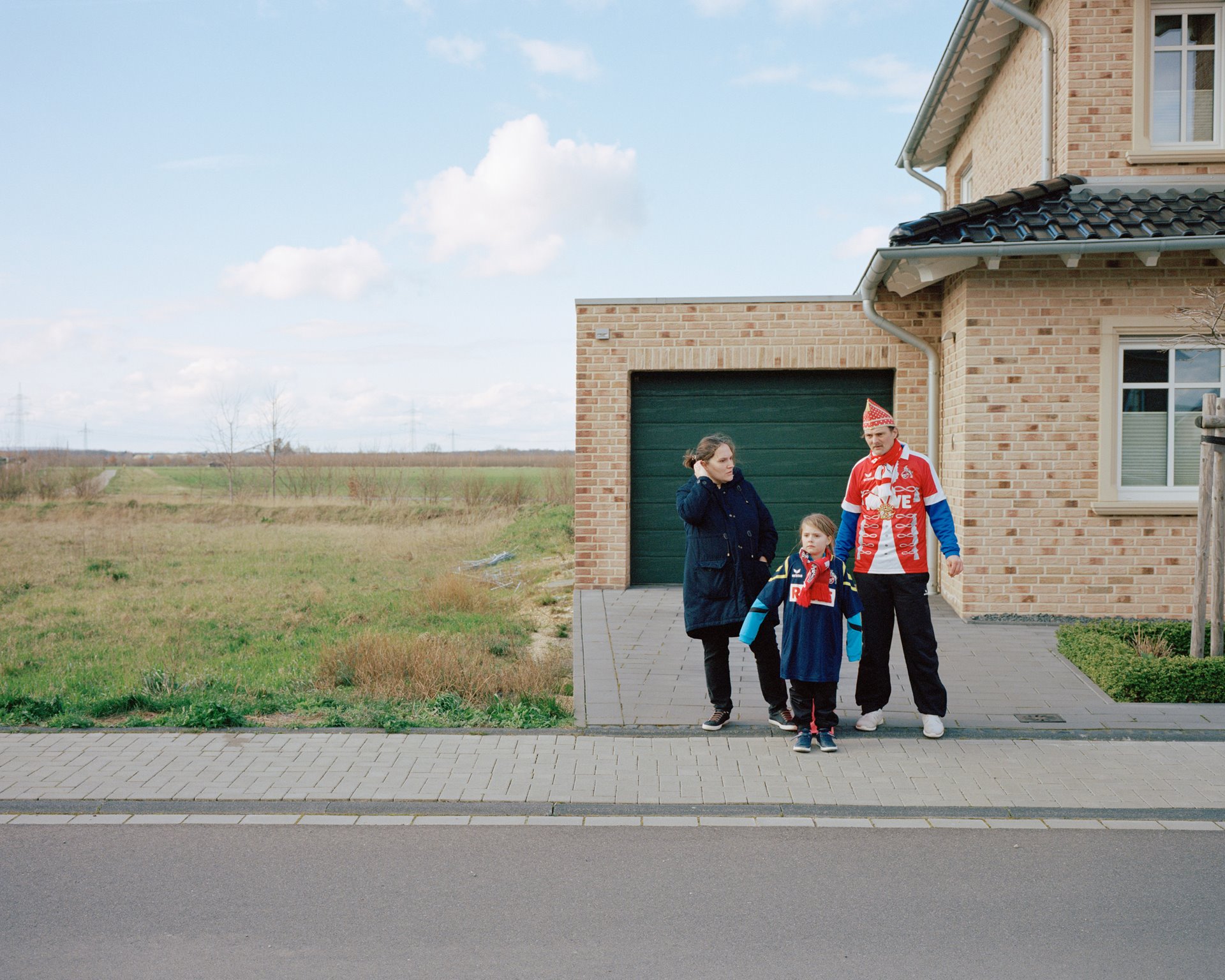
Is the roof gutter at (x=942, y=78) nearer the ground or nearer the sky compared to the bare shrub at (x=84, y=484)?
nearer the sky

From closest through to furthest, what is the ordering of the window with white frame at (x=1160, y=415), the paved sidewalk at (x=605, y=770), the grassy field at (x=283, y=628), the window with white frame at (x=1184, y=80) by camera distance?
the paved sidewalk at (x=605, y=770)
the grassy field at (x=283, y=628)
the window with white frame at (x=1160, y=415)
the window with white frame at (x=1184, y=80)

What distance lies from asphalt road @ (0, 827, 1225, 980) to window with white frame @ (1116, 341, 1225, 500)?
593cm

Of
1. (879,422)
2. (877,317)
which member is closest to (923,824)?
(879,422)

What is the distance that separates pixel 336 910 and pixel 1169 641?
6799 millimetres

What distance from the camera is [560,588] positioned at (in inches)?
581

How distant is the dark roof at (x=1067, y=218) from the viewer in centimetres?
930

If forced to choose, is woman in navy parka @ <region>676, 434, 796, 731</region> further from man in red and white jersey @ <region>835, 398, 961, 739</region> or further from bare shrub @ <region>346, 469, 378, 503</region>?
bare shrub @ <region>346, 469, 378, 503</region>

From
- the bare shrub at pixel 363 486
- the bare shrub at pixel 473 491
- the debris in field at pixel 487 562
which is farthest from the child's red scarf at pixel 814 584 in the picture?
the bare shrub at pixel 363 486

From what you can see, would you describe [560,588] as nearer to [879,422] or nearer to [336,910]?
[879,422]

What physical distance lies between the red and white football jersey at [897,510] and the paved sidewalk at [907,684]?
3.42ft

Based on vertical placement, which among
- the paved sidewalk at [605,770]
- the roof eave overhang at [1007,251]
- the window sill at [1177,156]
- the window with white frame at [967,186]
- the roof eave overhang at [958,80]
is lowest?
the paved sidewalk at [605,770]

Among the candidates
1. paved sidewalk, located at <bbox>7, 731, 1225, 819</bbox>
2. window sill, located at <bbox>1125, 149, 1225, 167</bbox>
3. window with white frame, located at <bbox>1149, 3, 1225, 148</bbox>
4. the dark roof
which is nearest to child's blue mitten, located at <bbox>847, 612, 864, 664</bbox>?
paved sidewalk, located at <bbox>7, 731, 1225, 819</bbox>

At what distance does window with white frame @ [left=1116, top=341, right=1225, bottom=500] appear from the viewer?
1004 cm

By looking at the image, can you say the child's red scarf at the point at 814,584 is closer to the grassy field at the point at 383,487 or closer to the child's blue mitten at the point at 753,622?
the child's blue mitten at the point at 753,622
